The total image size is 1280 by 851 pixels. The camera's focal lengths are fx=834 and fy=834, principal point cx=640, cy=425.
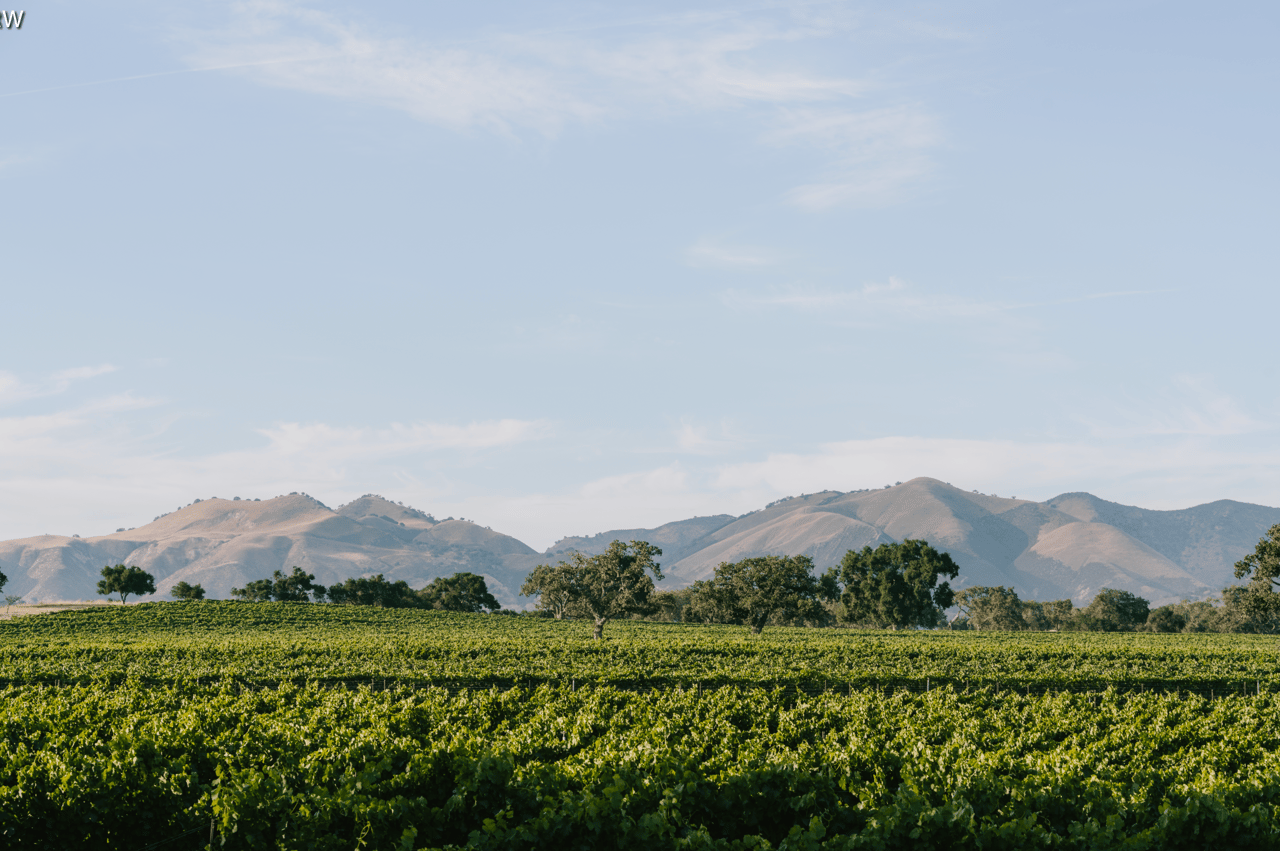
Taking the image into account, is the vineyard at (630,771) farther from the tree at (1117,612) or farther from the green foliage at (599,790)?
the tree at (1117,612)

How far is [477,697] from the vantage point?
28078mm

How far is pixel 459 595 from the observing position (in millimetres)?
152000

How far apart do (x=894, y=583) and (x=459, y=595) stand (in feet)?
250

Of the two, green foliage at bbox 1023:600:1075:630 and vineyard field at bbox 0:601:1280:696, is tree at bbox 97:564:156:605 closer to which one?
vineyard field at bbox 0:601:1280:696

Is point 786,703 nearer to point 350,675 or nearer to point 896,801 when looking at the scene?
point 896,801

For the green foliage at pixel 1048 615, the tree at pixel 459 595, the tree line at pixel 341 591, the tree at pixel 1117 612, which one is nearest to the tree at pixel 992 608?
the green foliage at pixel 1048 615

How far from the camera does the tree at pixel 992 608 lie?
157000mm

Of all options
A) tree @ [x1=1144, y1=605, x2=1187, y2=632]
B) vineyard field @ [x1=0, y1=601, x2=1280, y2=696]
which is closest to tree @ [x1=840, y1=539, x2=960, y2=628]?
tree @ [x1=1144, y1=605, x2=1187, y2=632]

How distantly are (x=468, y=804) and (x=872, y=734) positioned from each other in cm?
1190

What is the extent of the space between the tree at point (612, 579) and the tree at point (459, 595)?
76.9 meters

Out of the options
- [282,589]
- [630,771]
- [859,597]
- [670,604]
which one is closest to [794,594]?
[670,604]

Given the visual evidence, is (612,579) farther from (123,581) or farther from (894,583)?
(123,581)

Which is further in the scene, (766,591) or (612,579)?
(766,591)

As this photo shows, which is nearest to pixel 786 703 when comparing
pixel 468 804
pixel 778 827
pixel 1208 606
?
pixel 778 827
